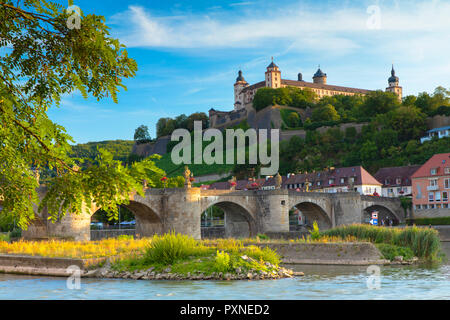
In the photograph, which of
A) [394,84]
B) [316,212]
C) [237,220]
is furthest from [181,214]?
[394,84]

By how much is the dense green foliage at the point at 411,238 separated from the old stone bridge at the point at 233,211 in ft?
53.5

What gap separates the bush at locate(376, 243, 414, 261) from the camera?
29.1 m

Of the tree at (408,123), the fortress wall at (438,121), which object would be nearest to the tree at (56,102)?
the tree at (408,123)

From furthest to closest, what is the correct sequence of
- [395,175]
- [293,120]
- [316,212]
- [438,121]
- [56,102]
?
1. [293,120]
2. [438,121]
3. [395,175]
4. [316,212]
5. [56,102]

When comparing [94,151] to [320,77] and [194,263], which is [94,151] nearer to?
[194,263]

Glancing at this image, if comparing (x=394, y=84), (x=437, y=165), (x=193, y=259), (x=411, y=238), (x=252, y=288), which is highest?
(x=394, y=84)

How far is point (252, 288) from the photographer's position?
18328mm

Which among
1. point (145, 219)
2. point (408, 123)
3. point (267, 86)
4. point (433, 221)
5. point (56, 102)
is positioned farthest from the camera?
point (267, 86)

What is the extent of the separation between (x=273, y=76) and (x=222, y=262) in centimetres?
13565

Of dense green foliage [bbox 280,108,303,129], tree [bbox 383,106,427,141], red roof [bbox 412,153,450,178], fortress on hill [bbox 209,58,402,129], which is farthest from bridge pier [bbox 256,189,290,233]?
fortress on hill [bbox 209,58,402,129]

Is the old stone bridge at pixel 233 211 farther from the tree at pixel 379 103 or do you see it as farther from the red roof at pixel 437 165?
the tree at pixel 379 103

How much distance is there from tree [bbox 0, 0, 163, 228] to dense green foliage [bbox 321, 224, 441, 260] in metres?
23.5
